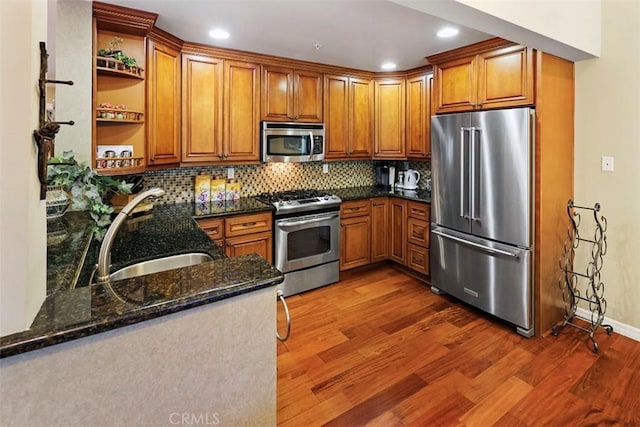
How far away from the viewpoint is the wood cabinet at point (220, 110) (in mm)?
3154

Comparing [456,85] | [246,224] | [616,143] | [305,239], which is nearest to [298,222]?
[305,239]

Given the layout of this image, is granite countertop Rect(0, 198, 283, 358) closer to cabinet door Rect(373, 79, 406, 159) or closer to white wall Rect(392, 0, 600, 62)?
white wall Rect(392, 0, 600, 62)

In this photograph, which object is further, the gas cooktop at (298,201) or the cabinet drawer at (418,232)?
the cabinet drawer at (418,232)

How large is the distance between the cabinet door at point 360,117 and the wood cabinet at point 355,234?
0.67 meters

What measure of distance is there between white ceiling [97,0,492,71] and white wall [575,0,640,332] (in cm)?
90

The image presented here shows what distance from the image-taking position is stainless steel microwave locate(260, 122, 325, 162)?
3.55 metres

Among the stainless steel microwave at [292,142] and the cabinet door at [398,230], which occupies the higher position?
the stainless steel microwave at [292,142]

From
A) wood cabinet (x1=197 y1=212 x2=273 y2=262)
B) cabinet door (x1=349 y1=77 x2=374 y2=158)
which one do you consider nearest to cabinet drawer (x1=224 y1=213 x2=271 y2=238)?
wood cabinet (x1=197 y1=212 x2=273 y2=262)

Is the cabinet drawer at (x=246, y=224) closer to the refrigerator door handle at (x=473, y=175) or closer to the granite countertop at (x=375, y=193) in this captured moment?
the granite countertop at (x=375, y=193)

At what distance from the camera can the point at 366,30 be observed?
2760 millimetres

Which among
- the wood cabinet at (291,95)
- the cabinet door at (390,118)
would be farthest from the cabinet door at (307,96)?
the cabinet door at (390,118)

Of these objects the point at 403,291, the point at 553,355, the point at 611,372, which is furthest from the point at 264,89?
the point at 611,372

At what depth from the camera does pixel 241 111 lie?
342 cm

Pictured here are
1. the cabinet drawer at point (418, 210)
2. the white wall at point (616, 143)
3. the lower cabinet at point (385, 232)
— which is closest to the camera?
the white wall at point (616, 143)
